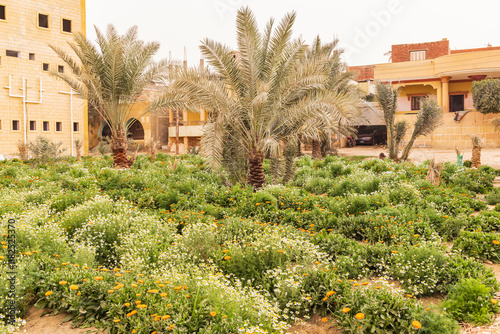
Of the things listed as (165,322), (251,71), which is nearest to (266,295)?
(165,322)

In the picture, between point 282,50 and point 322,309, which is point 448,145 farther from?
point 322,309

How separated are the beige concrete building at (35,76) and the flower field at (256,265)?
69.4 ft

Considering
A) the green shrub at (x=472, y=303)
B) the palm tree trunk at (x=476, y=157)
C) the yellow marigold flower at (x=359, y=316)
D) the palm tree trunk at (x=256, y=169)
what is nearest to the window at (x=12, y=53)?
the palm tree trunk at (x=256, y=169)

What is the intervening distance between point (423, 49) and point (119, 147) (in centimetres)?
2639

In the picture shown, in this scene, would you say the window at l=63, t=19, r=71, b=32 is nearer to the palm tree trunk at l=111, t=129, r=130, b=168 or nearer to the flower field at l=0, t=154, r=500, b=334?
the palm tree trunk at l=111, t=129, r=130, b=168

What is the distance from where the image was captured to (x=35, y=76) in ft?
90.6

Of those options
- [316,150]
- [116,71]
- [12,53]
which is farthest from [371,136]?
[12,53]

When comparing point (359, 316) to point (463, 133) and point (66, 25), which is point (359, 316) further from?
point (66, 25)

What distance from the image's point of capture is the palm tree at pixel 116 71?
47.5 feet

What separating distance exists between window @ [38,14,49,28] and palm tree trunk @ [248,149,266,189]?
83.4ft

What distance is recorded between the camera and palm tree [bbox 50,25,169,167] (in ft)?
47.5

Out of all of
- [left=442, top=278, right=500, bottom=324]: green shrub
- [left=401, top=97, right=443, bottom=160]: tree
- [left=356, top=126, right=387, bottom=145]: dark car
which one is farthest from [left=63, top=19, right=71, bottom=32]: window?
[left=442, top=278, right=500, bottom=324]: green shrub

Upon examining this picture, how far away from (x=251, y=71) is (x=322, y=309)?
7.30m

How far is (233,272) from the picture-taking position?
5.03m
